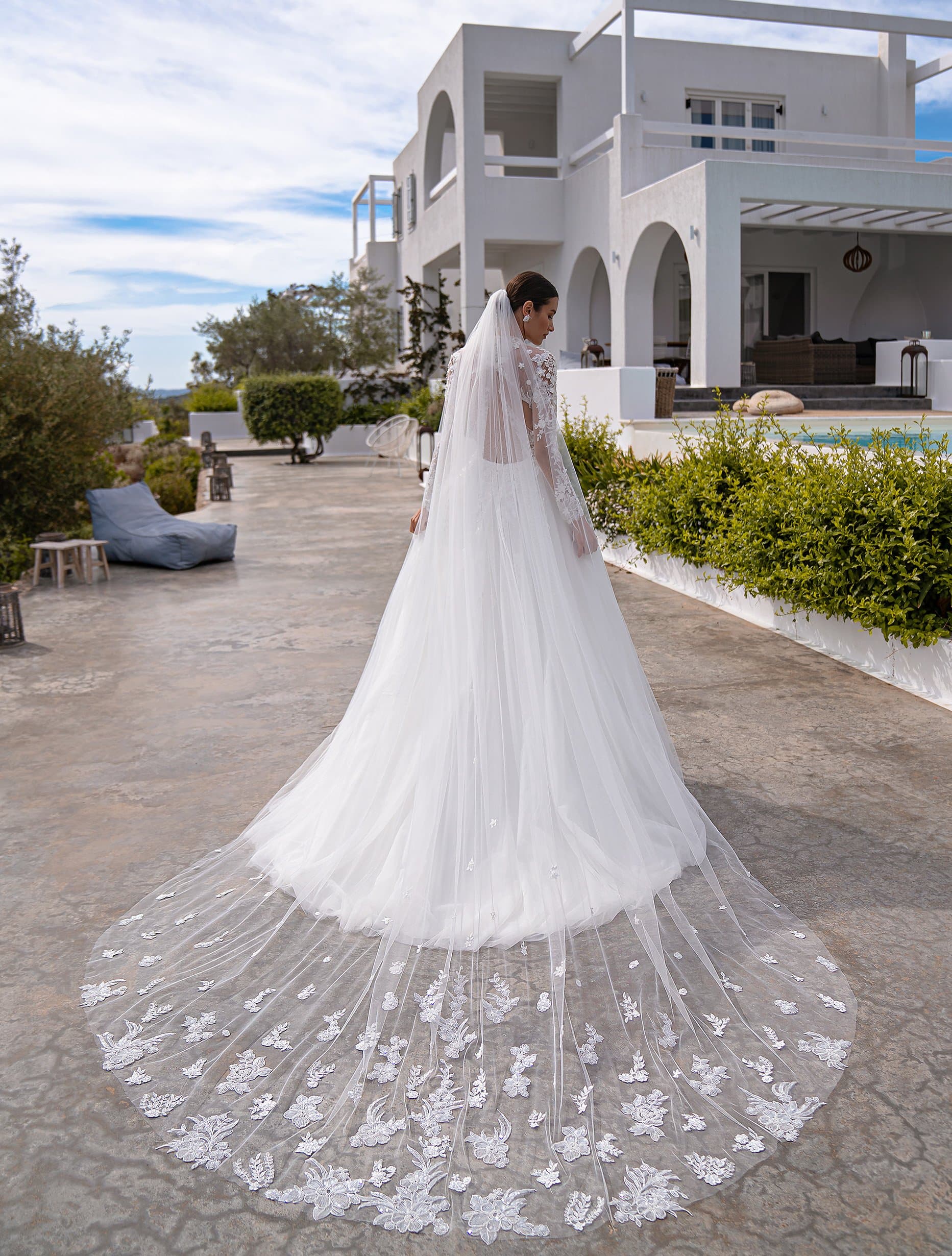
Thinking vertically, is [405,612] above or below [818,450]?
below

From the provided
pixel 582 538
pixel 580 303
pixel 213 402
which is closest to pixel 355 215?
pixel 213 402

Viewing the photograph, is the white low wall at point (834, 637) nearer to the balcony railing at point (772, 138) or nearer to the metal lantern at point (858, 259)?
the balcony railing at point (772, 138)

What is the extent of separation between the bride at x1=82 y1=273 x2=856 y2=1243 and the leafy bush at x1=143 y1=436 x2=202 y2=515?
10123 mm

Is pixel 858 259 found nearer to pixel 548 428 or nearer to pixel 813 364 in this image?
pixel 813 364

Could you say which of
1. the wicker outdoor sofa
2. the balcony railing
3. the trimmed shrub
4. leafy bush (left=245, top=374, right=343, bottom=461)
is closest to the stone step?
the wicker outdoor sofa

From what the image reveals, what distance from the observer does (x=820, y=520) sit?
5559 millimetres

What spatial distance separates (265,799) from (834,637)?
11.7 feet

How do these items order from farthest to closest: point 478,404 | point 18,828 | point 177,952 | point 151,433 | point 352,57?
point 151,433 < point 352,57 < point 18,828 < point 478,404 < point 177,952

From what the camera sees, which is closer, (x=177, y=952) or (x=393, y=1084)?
(x=393, y=1084)

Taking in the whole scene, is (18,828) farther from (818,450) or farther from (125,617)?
(818,450)

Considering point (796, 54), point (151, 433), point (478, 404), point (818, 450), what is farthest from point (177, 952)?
point (151, 433)

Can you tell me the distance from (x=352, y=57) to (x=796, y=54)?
363 inches

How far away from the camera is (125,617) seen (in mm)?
7508

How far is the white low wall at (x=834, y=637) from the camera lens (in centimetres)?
506
